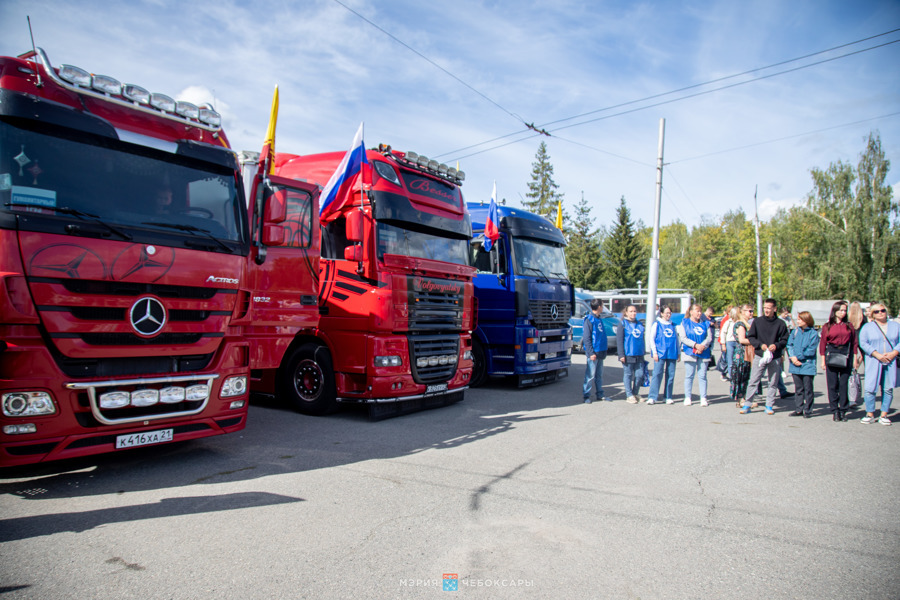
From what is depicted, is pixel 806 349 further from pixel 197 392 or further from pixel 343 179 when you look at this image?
pixel 197 392

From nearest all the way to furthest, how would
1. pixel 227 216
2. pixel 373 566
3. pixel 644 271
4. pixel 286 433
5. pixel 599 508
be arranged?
pixel 373 566
pixel 599 508
pixel 227 216
pixel 286 433
pixel 644 271

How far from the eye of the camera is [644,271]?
1961 inches

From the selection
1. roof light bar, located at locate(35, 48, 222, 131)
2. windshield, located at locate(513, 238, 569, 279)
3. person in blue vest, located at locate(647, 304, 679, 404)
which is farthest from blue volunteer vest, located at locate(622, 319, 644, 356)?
roof light bar, located at locate(35, 48, 222, 131)

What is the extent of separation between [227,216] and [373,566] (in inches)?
157

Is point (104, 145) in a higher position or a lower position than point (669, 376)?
higher

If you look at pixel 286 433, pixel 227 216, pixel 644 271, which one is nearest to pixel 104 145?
pixel 227 216

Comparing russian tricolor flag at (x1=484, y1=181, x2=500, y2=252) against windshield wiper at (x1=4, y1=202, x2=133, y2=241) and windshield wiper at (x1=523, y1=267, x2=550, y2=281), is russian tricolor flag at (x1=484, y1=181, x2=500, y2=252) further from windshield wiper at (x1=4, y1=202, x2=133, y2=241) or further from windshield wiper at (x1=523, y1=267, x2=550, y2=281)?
windshield wiper at (x1=4, y1=202, x2=133, y2=241)

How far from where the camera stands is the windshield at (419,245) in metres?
7.75

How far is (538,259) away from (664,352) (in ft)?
10.5

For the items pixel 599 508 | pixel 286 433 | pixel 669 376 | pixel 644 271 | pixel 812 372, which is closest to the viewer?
pixel 599 508

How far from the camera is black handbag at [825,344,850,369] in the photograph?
8444mm

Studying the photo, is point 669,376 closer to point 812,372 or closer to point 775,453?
point 812,372

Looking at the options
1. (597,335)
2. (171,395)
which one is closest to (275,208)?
(171,395)
